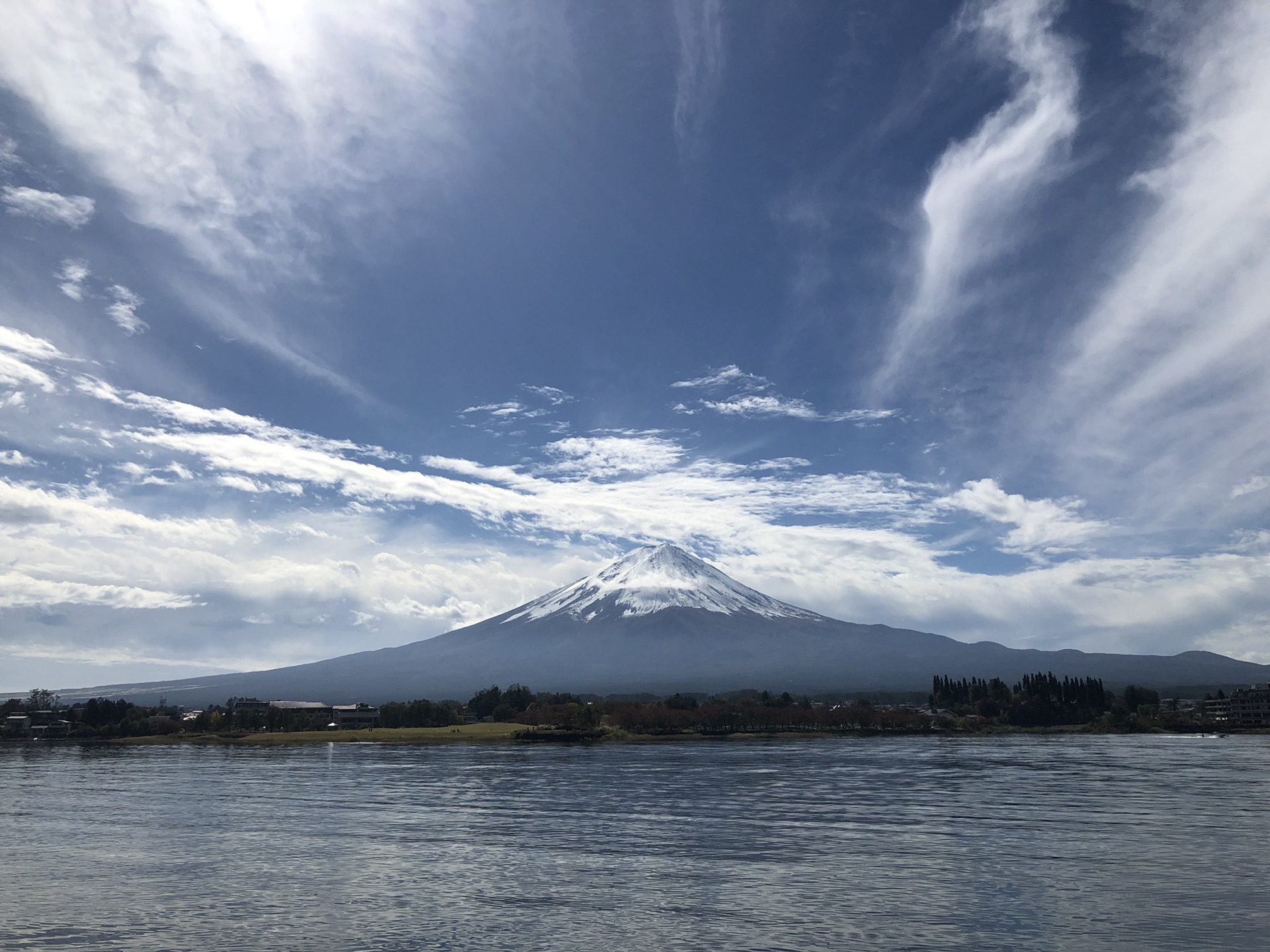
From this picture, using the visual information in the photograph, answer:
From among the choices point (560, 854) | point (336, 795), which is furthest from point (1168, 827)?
point (336, 795)

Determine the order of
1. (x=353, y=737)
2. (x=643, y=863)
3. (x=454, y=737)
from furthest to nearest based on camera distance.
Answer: (x=353, y=737), (x=454, y=737), (x=643, y=863)

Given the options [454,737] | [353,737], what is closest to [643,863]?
[454,737]

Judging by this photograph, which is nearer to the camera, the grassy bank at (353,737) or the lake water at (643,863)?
the lake water at (643,863)

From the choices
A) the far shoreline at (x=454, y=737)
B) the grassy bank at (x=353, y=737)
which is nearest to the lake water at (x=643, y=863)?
the grassy bank at (x=353, y=737)

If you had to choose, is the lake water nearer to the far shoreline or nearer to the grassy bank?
the grassy bank

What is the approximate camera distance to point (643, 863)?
37656 mm

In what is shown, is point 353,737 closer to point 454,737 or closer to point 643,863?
point 454,737

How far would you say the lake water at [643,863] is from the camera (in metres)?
26.4

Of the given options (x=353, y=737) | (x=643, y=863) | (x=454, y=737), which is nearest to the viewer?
(x=643, y=863)

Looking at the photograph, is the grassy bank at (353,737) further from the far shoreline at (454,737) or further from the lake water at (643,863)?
the lake water at (643,863)

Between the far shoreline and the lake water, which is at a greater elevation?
the far shoreline

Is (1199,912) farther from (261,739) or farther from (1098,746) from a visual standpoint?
(261,739)

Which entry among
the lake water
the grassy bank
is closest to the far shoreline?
the grassy bank

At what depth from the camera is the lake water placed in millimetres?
26391
